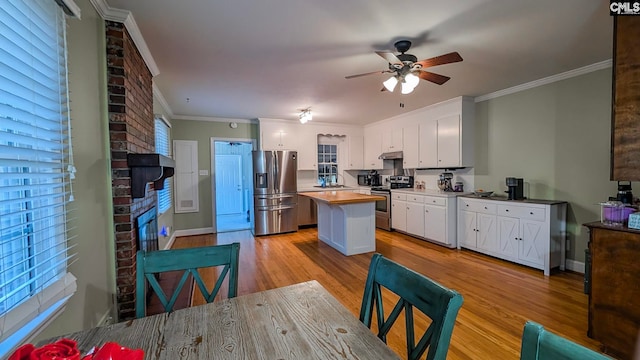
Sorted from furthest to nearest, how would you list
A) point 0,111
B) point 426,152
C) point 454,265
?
1. point 426,152
2. point 454,265
3. point 0,111

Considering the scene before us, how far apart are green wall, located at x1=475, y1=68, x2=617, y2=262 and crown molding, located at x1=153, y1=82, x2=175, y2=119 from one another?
480 centimetres

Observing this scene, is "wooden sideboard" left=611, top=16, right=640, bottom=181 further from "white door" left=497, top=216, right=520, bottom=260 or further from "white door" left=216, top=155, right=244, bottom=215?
"white door" left=216, top=155, right=244, bottom=215

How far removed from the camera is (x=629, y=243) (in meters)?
1.81

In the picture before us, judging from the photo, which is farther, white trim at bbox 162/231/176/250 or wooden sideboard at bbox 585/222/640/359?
white trim at bbox 162/231/176/250

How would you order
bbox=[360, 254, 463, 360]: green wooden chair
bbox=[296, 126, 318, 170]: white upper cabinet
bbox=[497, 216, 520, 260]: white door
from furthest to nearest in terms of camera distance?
1. bbox=[296, 126, 318, 170]: white upper cabinet
2. bbox=[497, 216, 520, 260]: white door
3. bbox=[360, 254, 463, 360]: green wooden chair

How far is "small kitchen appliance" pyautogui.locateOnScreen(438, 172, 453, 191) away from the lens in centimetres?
480

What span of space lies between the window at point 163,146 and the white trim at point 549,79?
4871 millimetres

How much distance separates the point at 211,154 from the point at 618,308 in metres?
5.82

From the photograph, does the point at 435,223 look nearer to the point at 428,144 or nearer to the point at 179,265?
the point at 428,144

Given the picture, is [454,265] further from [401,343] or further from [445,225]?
[401,343]

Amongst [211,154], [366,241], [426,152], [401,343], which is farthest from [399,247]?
[211,154]

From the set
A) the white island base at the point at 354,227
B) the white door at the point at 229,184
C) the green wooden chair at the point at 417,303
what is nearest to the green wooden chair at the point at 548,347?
the green wooden chair at the point at 417,303

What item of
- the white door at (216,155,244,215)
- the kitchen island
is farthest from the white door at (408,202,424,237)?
the white door at (216,155,244,215)

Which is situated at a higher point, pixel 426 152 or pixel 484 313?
pixel 426 152
